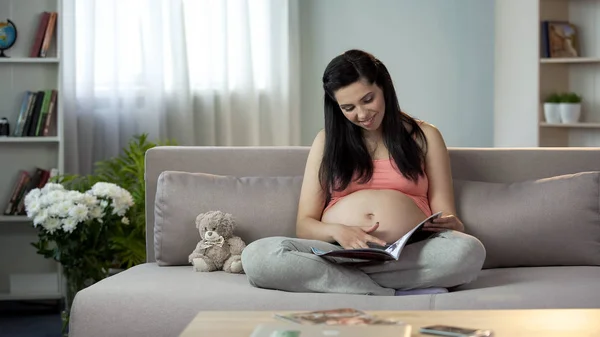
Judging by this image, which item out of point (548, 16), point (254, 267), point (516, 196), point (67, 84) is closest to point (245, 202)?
point (254, 267)

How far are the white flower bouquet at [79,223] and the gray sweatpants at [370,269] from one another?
3.62 feet

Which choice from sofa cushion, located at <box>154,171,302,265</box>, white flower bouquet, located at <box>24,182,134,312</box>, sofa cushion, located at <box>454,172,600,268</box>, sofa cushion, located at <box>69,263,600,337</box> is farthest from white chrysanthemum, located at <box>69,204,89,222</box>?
sofa cushion, located at <box>454,172,600,268</box>

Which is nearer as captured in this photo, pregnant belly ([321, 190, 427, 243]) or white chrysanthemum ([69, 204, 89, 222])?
pregnant belly ([321, 190, 427, 243])

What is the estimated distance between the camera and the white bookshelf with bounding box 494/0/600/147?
4.71 m

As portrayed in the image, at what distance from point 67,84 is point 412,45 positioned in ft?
5.99

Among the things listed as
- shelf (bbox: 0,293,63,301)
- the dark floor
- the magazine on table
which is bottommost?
the dark floor

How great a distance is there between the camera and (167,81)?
491 centimetres

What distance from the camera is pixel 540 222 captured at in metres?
2.84

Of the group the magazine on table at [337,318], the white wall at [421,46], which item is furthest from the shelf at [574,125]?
the magazine on table at [337,318]

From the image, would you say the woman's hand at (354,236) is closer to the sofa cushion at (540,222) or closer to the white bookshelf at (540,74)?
the sofa cushion at (540,222)

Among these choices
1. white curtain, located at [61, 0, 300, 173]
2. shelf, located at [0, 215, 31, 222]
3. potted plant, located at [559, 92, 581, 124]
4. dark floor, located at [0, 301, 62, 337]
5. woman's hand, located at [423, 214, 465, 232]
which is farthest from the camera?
white curtain, located at [61, 0, 300, 173]

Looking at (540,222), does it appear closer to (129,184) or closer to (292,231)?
(292,231)

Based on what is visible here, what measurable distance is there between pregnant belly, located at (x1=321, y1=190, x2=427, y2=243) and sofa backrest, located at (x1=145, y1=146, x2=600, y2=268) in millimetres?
202

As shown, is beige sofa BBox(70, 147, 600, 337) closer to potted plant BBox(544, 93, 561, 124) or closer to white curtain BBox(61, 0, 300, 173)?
potted plant BBox(544, 93, 561, 124)
